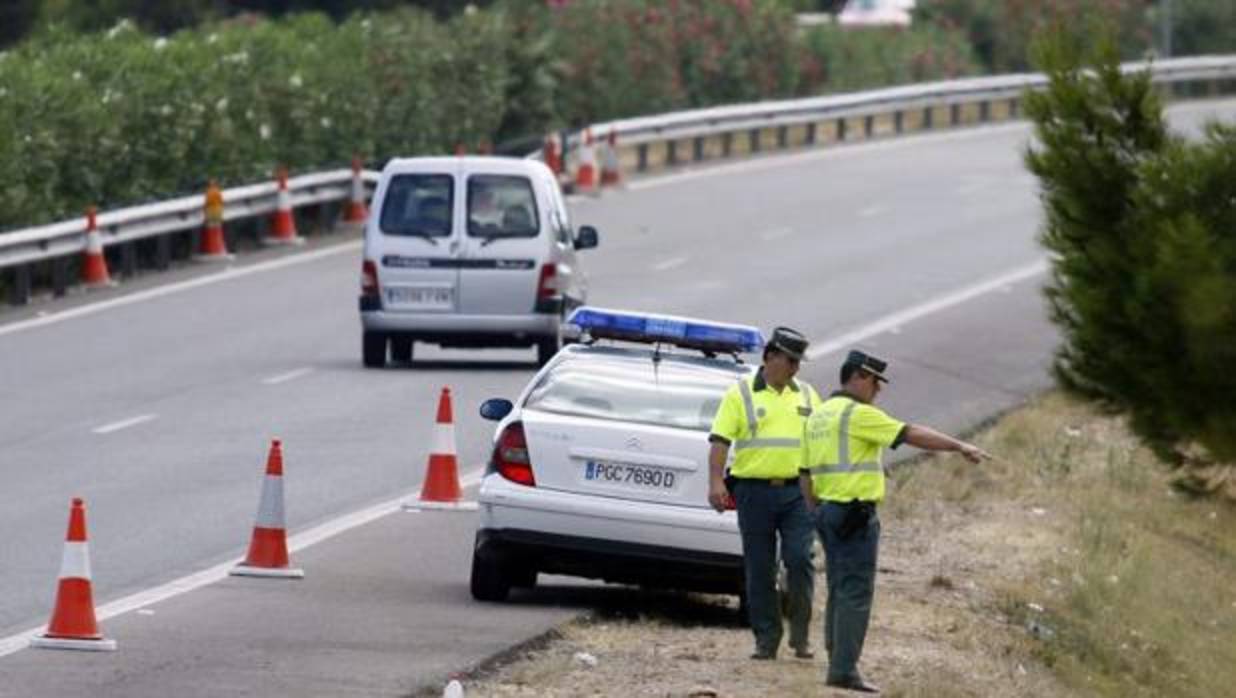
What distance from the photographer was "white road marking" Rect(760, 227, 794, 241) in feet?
138

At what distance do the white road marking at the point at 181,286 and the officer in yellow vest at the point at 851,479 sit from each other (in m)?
18.2

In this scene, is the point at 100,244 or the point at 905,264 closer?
the point at 100,244

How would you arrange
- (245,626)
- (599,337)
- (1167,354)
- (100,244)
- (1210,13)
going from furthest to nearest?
(1210,13)
(100,244)
(1167,354)
(599,337)
(245,626)

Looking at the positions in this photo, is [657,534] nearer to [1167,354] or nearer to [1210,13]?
[1167,354]

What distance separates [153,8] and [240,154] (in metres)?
24.9

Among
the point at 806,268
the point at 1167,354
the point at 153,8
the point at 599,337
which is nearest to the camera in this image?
the point at 599,337

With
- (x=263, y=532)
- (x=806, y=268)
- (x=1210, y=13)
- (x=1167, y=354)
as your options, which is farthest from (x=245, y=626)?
(x=1210, y=13)

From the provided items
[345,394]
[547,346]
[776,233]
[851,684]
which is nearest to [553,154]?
[776,233]

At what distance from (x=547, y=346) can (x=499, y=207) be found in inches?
51.9

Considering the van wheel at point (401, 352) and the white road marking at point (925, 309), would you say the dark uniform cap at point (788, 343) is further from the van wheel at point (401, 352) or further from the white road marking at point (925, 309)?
the van wheel at point (401, 352)

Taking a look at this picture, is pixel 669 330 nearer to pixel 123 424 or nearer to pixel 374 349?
pixel 123 424

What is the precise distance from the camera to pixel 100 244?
112 feet

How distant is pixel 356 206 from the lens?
41.8m

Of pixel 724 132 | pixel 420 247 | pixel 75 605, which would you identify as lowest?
pixel 724 132
